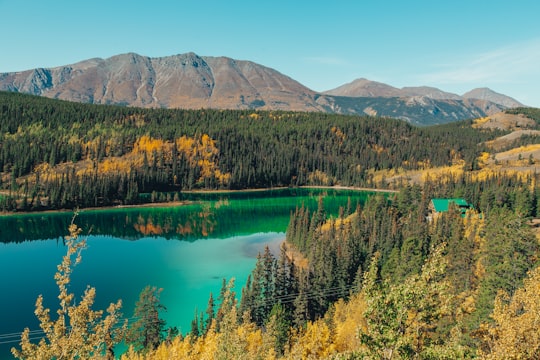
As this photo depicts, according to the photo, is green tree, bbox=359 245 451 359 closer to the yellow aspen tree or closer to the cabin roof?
the yellow aspen tree

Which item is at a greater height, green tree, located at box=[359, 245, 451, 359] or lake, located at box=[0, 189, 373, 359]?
green tree, located at box=[359, 245, 451, 359]

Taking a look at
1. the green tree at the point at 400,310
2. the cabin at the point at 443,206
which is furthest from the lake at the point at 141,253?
the green tree at the point at 400,310

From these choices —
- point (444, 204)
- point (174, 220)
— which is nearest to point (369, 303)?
point (444, 204)

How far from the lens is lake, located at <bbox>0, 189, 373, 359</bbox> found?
5891 centimetres

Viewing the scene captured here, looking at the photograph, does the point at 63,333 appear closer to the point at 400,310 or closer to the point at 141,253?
the point at 400,310

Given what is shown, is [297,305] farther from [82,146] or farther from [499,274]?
[82,146]

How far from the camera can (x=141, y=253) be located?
9006 cm

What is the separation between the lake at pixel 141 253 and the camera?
5891cm

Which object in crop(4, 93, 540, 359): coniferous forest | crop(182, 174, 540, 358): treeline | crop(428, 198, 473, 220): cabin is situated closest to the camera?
crop(4, 93, 540, 359): coniferous forest

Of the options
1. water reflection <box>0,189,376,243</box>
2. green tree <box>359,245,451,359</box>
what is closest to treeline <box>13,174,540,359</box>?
green tree <box>359,245,451,359</box>

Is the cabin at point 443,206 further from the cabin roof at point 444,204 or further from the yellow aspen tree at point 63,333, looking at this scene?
the yellow aspen tree at point 63,333

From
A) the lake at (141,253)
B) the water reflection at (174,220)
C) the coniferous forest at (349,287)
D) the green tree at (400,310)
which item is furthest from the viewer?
the water reflection at (174,220)

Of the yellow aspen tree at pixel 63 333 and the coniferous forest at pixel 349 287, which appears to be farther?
the coniferous forest at pixel 349 287

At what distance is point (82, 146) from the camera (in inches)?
7692
